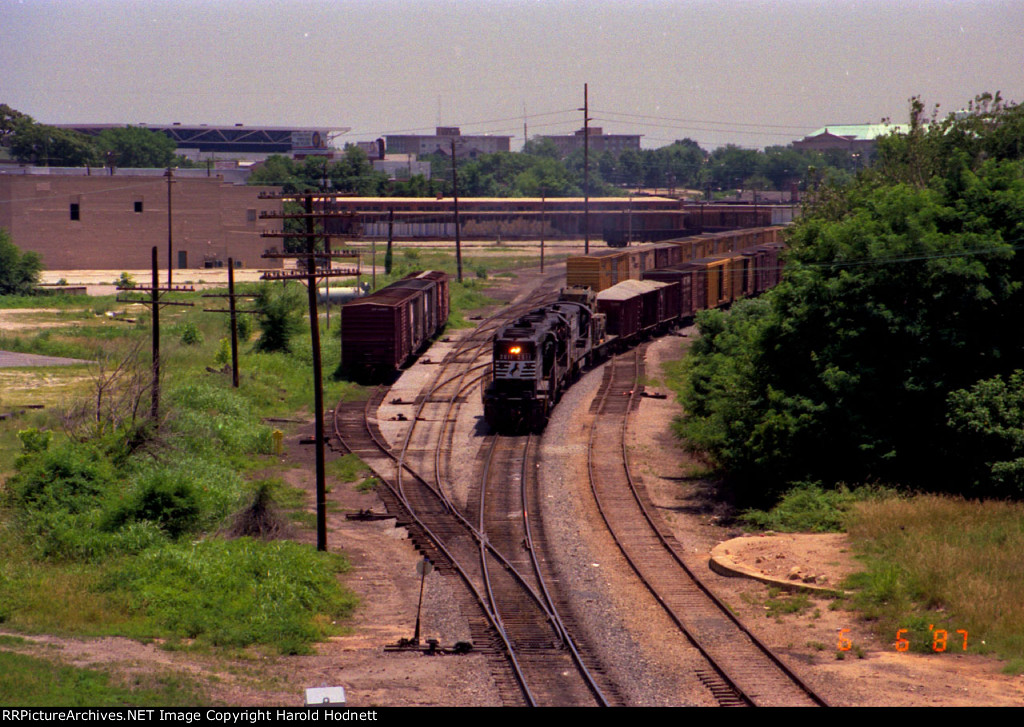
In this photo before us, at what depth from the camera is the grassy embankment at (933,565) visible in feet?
50.5

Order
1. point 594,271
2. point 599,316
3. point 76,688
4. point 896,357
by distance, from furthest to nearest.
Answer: point 594,271 → point 599,316 → point 896,357 → point 76,688

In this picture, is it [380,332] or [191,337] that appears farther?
[191,337]

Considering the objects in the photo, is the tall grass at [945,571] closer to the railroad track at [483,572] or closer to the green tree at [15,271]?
the railroad track at [483,572]

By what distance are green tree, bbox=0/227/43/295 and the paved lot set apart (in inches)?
1018

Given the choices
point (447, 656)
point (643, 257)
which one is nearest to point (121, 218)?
point (643, 257)

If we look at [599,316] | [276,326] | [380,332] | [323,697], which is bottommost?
[323,697]

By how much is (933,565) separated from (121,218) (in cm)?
8373

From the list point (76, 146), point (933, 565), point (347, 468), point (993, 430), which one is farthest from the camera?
point (76, 146)

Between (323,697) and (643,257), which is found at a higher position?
(643,257)

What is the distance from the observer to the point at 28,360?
45656 mm

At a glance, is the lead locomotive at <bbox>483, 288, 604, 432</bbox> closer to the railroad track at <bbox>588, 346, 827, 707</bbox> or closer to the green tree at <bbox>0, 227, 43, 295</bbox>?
the railroad track at <bbox>588, 346, 827, 707</bbox>

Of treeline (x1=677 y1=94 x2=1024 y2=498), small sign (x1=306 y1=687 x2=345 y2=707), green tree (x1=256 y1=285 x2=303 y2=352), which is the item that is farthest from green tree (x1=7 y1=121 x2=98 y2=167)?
small sign (x1=306 y1=687 x2=345 y2=707)

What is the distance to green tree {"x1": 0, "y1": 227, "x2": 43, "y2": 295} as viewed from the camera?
7044 centimetres

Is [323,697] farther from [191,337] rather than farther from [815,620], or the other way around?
[191,337]
